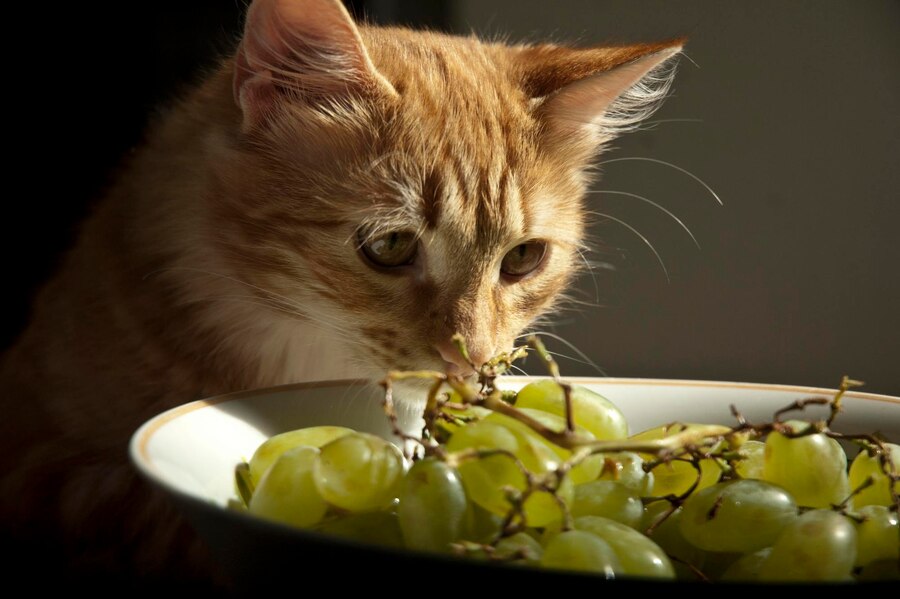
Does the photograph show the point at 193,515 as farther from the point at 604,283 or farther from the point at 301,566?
the point at 604,283

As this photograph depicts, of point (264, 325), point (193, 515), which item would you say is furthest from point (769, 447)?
point (264, 325)

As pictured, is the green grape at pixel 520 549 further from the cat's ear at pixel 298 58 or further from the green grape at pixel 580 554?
the cat's ear at pixel 298 58

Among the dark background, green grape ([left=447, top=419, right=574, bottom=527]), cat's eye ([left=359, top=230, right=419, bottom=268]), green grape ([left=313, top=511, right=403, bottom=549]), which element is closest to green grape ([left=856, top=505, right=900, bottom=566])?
green grape ([left=447, top=419, right=574, bottom=527])

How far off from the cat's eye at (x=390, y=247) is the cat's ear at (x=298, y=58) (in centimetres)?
19

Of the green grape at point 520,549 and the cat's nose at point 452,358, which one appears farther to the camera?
the cat's nose at point 452,358

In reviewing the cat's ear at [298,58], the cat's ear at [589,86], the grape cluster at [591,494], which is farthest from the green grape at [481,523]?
the cat's ear at [589,86]

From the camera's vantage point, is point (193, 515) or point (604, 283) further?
point (604, 283)

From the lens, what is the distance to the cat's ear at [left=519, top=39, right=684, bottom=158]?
1.20 metres

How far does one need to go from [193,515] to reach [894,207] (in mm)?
1731

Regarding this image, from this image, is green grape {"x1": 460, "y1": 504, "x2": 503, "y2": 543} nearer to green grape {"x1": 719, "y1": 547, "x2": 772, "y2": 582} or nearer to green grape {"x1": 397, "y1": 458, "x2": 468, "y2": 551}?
green grape {"x1": 397, "y1": 458, "x2": 468, "y2": 551}

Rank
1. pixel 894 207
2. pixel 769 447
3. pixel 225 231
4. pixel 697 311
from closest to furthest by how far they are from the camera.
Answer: pixel 769 447, pixel 225 231, pixel 894 207, pixel 697 311

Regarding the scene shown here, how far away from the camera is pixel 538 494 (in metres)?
0.63

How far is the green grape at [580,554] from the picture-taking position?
1.82ft

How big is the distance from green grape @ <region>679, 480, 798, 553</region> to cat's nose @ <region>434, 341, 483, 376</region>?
40 cm
